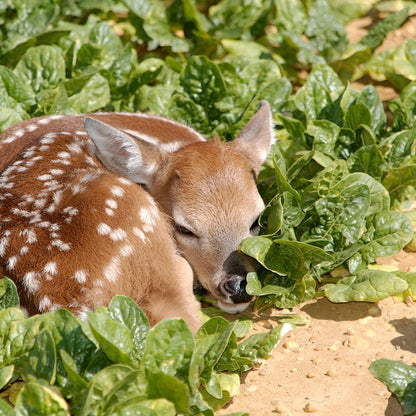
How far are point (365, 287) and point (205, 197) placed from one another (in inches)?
45.5

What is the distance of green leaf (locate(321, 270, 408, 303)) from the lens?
4.25 meters

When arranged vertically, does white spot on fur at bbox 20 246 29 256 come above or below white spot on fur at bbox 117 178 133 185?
above

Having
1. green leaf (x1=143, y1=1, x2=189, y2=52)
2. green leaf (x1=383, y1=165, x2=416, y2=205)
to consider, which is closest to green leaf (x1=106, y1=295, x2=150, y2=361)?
green leaf (x1=383, y1=165, x2=416, y2=205)

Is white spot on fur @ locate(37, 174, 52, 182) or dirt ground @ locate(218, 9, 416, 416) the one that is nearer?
dirt ground @ locate(218, 9, 416, 416)

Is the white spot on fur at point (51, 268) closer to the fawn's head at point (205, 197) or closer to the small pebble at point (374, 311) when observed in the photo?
the fawn's head at point (205, 197)

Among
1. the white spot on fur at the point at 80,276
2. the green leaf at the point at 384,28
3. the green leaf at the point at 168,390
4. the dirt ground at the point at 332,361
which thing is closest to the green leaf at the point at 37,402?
the green leaf at the point at 168,390

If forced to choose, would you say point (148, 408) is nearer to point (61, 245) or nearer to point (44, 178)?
point (61, 245)

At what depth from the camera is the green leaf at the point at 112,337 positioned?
→ 333cm

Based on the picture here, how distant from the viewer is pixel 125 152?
181 inches

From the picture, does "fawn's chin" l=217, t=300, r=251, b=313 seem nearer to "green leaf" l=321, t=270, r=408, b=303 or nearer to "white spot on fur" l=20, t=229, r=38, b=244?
"green leaf" l=321, t=270, r=408, b=303

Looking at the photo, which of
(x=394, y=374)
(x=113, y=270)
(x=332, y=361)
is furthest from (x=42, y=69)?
(x=394, y=374)

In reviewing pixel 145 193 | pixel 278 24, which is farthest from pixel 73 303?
pixel 278 24

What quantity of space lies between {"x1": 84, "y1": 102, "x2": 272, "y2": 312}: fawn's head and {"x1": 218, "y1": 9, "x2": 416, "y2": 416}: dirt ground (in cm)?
42

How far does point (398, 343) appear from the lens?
4.15 m
